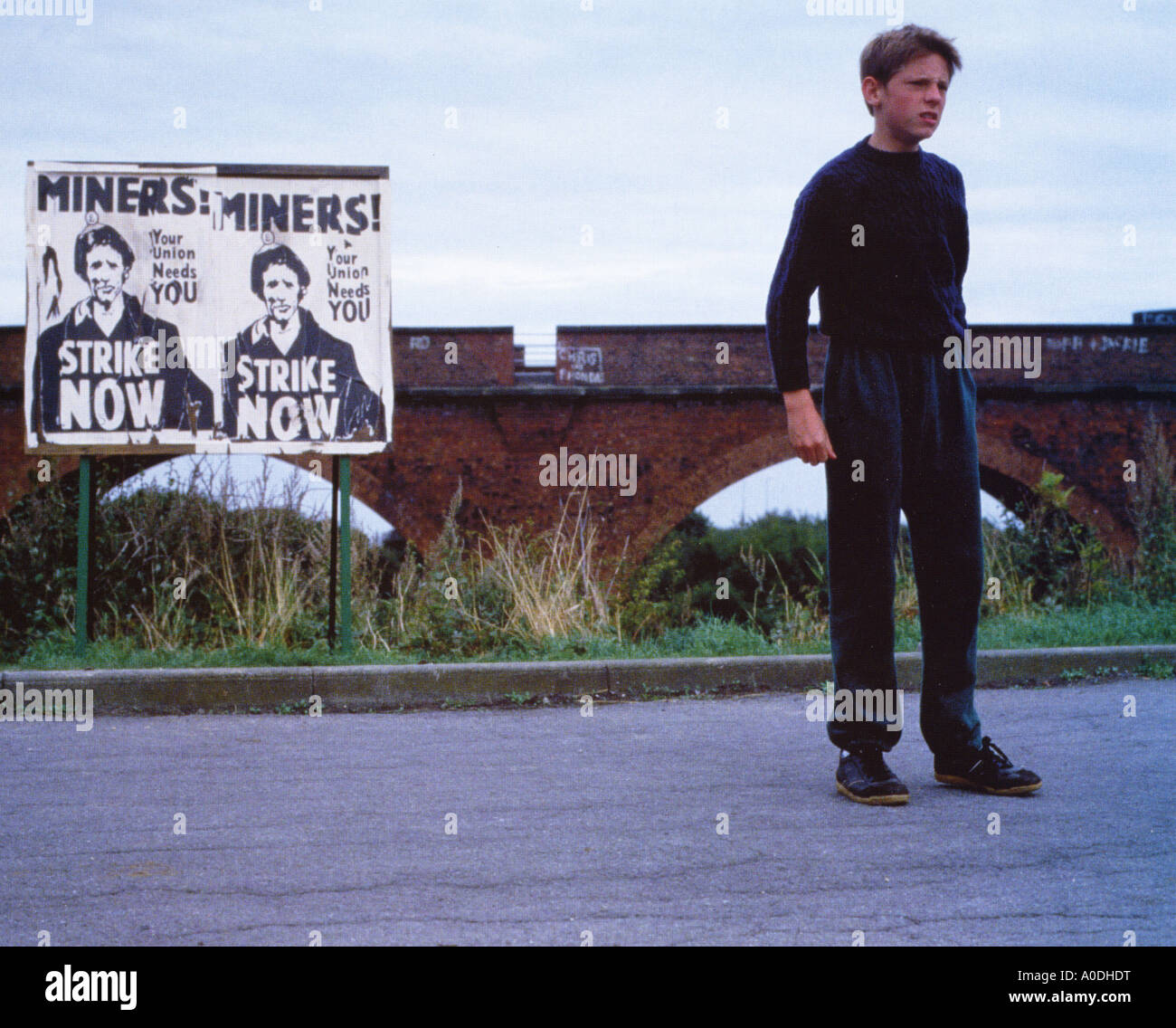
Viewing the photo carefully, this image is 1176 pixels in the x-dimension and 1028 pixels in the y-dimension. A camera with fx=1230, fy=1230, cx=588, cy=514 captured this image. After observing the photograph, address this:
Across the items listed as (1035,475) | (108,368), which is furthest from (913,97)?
(1035,475)

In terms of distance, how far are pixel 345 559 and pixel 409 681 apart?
134 cm

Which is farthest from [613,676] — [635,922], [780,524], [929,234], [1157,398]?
[780,524]

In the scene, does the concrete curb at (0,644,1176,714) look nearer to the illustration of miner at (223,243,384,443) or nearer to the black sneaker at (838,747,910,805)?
the illustration of miner at (223,243,384,443)

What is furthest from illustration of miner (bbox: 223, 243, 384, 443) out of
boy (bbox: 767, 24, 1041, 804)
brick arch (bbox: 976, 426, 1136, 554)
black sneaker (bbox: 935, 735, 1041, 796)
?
brick arch (bbox: 976, 426, 1136, 554)

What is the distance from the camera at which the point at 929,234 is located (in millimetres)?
3670

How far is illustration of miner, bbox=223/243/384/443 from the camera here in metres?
7.28

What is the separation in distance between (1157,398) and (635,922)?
2335cm

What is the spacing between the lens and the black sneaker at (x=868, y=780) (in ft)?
11.5

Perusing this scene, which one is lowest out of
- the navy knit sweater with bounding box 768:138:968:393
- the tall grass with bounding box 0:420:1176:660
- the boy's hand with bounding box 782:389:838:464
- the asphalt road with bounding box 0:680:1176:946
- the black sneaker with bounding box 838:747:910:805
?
the asphalt road with bounding box 0:680:1176:946

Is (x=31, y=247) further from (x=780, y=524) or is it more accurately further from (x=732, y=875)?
(x=780, y=524)

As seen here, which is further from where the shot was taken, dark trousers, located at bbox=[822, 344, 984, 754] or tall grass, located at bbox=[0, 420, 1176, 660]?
tall grass, located at bbox=[0, 420, 1176, 660]

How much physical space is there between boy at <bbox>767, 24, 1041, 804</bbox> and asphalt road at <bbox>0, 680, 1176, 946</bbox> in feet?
0.76

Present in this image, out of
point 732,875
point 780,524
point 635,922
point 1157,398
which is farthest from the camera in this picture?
point 780,524
